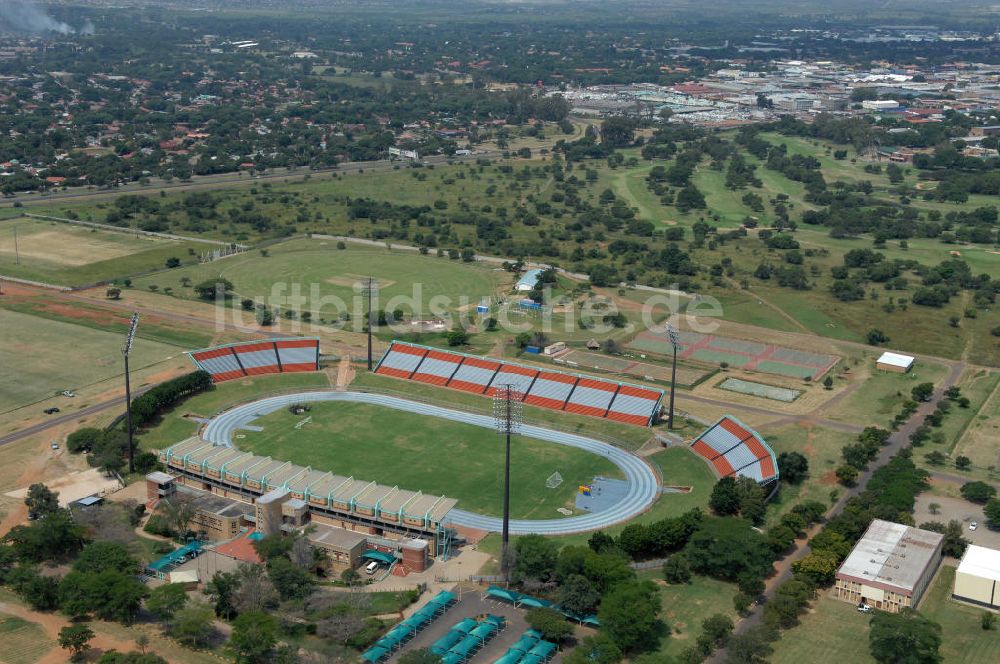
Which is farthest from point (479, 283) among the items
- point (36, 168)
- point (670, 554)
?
point (36, 168)

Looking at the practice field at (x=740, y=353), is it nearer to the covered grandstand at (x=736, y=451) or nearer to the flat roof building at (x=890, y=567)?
the covered grandstand at (x=736, y=451)

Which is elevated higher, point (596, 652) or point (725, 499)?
point (725, 499)

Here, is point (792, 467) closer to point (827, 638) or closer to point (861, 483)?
point (861, 483)

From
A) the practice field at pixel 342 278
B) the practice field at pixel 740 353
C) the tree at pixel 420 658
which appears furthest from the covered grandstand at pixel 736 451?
the practice field at pixel 342 278

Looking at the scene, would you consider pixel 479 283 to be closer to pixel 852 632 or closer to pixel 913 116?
pixel 852 632

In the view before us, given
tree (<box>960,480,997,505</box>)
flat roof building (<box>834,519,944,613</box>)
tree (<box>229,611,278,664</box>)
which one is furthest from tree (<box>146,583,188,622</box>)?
tree (<box>960,480,997,505</box>)

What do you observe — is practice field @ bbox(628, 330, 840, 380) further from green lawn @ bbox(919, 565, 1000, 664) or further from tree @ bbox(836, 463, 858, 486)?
green lawn @ bbox(919, 565, 1000, 664)

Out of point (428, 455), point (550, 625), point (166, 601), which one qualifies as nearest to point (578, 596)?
point (550, 625)

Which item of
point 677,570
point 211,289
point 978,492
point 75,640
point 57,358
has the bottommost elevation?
point 57,358
